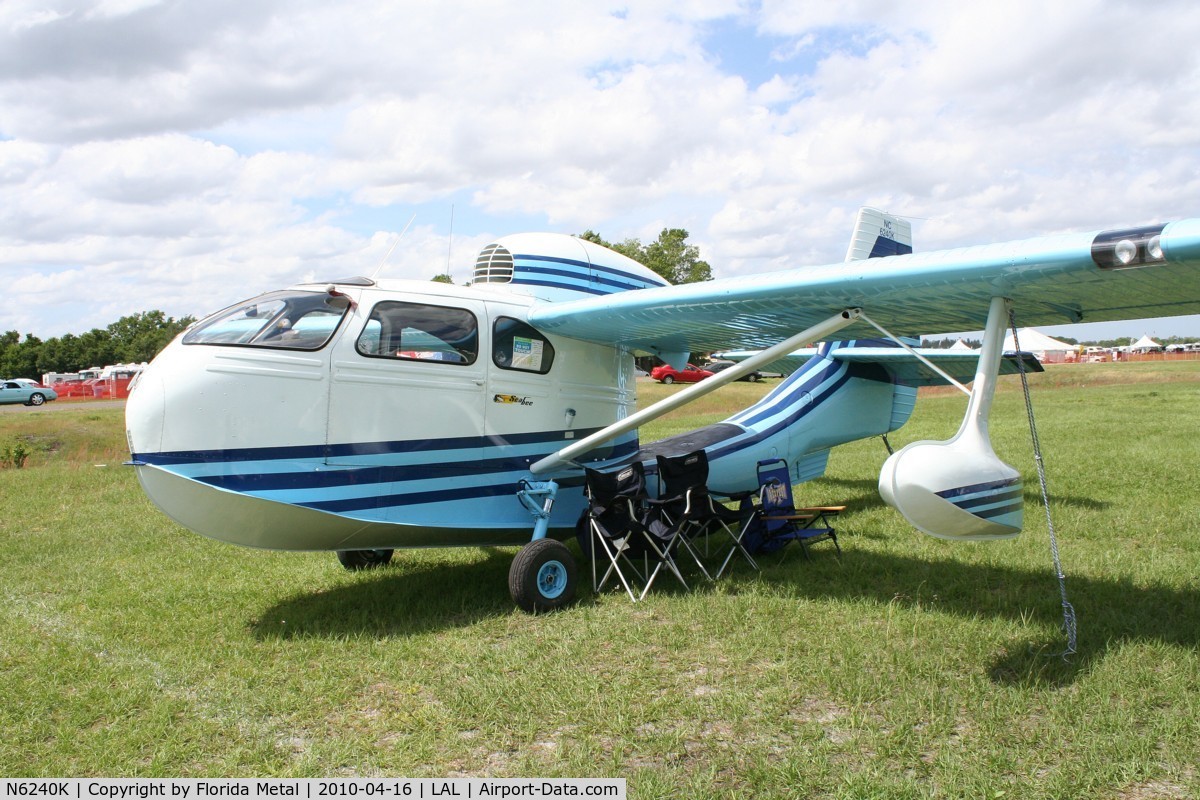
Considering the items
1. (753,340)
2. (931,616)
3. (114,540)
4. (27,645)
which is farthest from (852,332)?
(114,540)

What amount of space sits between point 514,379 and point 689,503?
167 cm

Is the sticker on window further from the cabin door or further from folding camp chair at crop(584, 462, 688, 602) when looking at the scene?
folding camp chair at crop(584, 462, 688, 602)

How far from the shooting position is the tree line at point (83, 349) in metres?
84.2

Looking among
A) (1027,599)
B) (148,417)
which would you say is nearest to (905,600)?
(1027,599)

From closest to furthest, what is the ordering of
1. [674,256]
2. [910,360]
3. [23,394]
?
1. [910,360]
2. [23,394]
3. [674,256]

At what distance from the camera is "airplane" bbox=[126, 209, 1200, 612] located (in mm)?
4688

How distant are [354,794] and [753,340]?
501cm

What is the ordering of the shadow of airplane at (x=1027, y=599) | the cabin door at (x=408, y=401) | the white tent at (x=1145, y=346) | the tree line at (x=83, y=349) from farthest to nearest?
the white tent at (x=1145, y=346) < the tree line at (x=83, y=349) < the cabin door at (x=408, y=401) < the shadow of airplane at (x=1027, y=599)

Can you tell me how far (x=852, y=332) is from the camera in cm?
712

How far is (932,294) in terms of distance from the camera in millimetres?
5195

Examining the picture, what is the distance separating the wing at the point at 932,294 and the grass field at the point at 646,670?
202cm

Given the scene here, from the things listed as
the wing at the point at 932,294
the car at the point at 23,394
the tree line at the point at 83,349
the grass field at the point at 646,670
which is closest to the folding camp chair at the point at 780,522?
the grass field at the point at 646,670

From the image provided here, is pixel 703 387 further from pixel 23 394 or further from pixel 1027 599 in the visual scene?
pixel 23 394

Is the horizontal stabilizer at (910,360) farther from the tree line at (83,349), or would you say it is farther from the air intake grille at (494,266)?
the tree line at (83,349)
